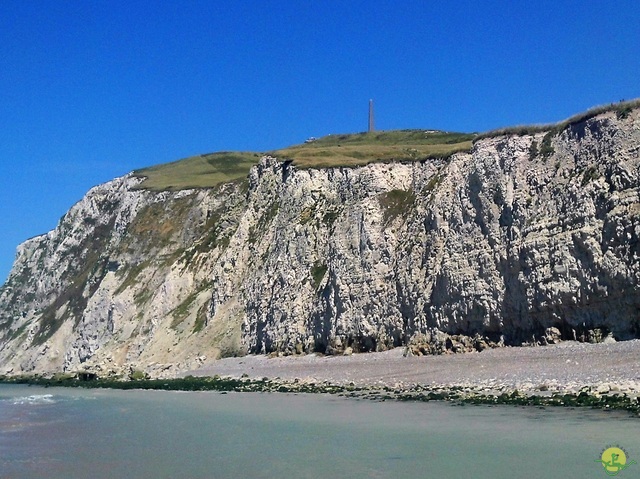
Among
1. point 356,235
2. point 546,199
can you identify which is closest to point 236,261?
point 356,235

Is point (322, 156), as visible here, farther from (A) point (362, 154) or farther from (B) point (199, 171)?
(B) point (199, 171)

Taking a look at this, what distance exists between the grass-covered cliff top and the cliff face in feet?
2.13

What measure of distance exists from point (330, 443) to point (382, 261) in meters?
23.5

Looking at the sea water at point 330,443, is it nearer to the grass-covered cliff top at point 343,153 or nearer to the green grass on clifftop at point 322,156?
the grass-covered cliff top at point 343,153

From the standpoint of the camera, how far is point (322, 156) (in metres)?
51.9

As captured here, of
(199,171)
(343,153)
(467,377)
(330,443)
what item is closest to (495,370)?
(467,377)

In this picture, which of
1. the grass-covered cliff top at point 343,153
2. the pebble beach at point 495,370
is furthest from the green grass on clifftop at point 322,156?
the pebble beach at point 495,370

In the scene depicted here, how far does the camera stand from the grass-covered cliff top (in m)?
33.3

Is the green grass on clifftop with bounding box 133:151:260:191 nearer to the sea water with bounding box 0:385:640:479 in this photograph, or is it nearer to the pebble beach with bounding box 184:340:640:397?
the pebble beach with bounding box 184:340:640:397

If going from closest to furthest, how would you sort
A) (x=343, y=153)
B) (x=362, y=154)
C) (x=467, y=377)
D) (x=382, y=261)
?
1. (x=467, y=377)
2. (x=382, y=261)
3. (x=362, y=154)
4. (x=343, y=153)

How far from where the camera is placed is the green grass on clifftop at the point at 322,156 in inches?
1922

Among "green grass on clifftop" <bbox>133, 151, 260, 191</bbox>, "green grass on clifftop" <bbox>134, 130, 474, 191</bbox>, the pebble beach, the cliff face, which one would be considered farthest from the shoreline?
"green grass on clifftop" <bbox>133, 151, 260, 191</bbox>

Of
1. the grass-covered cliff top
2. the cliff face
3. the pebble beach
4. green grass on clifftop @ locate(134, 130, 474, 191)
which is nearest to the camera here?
the pebble beach

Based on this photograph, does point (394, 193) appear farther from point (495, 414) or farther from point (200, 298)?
point (495, 414)
